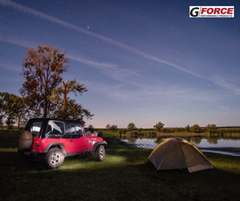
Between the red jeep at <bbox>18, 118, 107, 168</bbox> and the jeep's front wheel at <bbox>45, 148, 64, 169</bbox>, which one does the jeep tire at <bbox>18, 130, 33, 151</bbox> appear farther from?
the jeep's front wheel at <bbox>45, 148, 64, 169</bbox>

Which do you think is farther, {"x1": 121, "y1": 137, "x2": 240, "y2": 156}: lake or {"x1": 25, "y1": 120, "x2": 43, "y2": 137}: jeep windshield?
{"x1": 121, "y1": 137, "x2": 240, "y2": 156}: lake

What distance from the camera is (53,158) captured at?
847cm

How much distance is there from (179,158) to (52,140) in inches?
264

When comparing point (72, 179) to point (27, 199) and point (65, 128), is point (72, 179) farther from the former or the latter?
point (65, 128)

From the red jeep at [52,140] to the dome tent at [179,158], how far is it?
4594mm

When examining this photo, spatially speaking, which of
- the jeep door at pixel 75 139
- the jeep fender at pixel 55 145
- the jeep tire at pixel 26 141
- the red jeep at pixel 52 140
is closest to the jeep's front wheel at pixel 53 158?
the red jeep at pixel 52 140

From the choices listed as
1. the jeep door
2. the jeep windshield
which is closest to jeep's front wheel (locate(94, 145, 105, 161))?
the jeep door

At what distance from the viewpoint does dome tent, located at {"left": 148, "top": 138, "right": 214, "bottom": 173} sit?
8586 mm

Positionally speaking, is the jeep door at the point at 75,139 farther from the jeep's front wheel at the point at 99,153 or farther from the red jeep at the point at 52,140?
the jeep's front wheel at the point at 99,153

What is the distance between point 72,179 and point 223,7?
65.9 feet

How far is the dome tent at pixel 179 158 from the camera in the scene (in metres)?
8.59

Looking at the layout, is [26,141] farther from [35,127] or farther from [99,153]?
[99,153]

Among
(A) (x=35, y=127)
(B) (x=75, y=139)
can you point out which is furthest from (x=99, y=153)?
(A) (x=35, y=127)

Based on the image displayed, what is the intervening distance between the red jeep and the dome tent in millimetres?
4594
